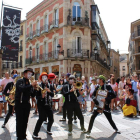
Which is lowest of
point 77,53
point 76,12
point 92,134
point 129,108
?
point 92,134

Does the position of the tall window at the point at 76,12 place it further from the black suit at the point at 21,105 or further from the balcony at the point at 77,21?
the black suit at the point at 21,105

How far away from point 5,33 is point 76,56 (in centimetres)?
931

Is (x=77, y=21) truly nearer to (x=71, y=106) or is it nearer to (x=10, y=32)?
(x=10, y=32)

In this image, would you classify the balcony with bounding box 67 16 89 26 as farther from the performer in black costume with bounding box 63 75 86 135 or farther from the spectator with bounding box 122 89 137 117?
the performer in black costume with bounding box 63 75 86 135

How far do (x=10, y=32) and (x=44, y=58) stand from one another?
33.5 feet

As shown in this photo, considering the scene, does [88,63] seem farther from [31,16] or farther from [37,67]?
[31,16]

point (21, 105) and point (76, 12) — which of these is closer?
point (21, 105)

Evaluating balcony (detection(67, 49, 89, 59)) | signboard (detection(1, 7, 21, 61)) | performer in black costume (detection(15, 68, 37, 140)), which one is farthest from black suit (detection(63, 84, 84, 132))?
balcony (detection(67, 49, 89, 59))

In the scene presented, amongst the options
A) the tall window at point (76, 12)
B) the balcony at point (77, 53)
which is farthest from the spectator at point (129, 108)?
the tall window at point (76, 12)

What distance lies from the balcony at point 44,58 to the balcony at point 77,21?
13.4ft

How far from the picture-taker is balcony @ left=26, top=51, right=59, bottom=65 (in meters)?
22.8

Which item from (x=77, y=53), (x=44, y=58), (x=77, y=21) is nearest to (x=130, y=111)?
(x=77, y=53)

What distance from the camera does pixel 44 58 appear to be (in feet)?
81.7

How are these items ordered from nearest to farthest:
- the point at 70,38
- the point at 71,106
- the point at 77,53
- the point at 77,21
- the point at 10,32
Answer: the point at 71,106, the point at 10,32, the point at 77,53, the point at 77,21, the point at 70,38
